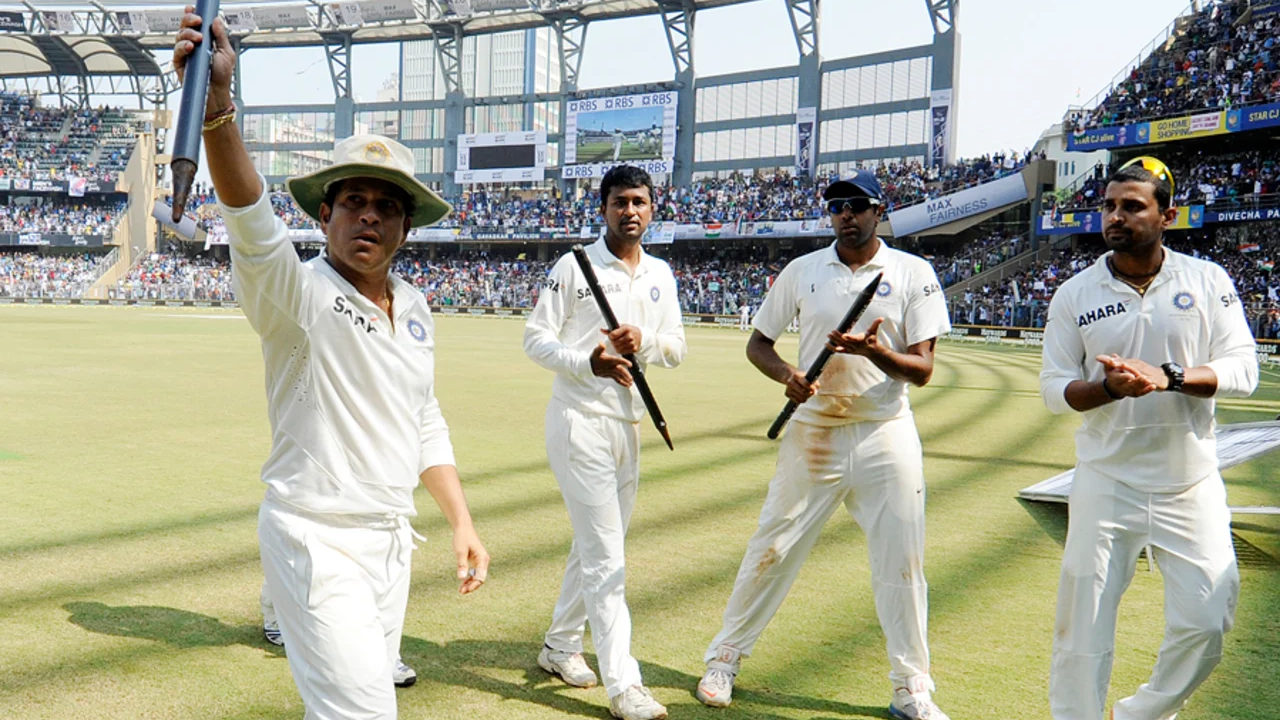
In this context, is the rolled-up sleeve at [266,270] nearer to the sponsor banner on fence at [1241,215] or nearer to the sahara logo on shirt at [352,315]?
the sahara logo on shirt at [352,315]

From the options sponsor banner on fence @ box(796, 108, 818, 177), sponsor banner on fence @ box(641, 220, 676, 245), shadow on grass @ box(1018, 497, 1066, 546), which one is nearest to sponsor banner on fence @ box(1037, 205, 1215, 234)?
sponsor banner on fence @ box(796, 108, 818, 177)

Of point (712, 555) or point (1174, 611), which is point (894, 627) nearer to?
point (1174, 611)

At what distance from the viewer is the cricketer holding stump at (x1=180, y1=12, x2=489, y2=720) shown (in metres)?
2.45

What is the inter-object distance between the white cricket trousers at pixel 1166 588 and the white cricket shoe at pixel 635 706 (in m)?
1.44

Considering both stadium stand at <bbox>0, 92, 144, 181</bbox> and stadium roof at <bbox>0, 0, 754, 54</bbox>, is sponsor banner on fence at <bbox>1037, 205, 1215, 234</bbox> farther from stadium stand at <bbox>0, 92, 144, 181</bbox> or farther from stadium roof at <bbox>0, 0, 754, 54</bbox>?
stadium stand at <bbox>0, 92, 144, 181</bbox>

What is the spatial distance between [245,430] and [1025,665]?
885 centimetres

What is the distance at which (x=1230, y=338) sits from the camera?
3654 millimetres

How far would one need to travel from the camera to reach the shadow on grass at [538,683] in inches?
161

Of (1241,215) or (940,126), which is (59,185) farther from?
(1241,215)

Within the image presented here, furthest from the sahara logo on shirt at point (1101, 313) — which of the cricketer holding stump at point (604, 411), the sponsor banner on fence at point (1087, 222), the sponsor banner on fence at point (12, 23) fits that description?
the sponsor banner on fence at point (12, 23)

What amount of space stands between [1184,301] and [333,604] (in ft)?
10.1

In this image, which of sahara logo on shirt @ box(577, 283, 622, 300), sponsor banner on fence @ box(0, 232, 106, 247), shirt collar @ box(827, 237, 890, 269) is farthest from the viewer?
sponsor banner on fence @ box(0, 232, 106, 247)

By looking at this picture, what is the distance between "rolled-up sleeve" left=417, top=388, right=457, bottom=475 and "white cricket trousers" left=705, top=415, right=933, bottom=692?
1678mm

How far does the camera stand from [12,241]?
60.9 meters
